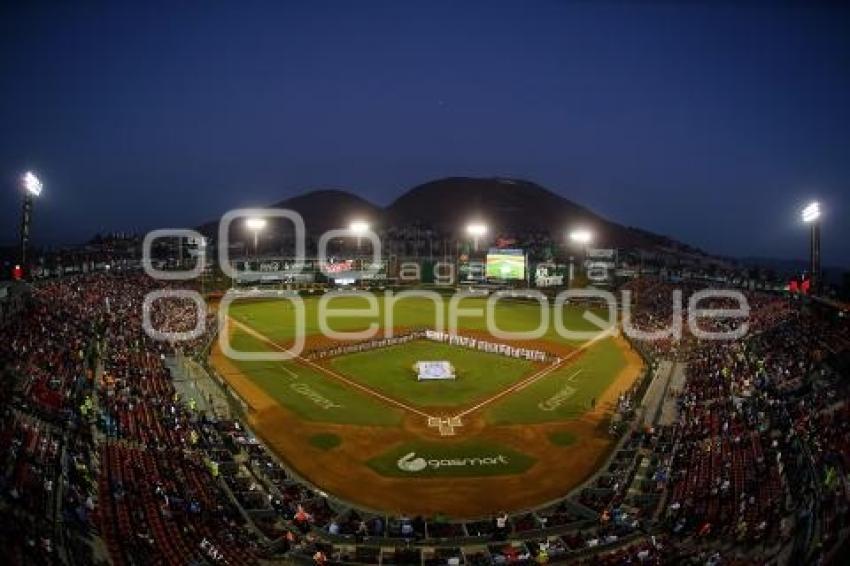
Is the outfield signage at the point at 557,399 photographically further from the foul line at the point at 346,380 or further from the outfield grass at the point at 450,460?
the foul line at the point at 346,380

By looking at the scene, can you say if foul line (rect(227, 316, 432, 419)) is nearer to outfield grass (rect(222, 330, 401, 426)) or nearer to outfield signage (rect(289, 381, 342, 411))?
outfield grass (rect(222, 330, 401, 426))

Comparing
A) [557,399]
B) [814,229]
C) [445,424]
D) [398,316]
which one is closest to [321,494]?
[445,424]

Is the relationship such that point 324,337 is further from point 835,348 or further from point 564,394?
point 835,348

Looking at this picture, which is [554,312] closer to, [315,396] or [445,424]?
[315,396]

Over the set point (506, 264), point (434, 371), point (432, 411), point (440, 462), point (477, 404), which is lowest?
point (440, 462)

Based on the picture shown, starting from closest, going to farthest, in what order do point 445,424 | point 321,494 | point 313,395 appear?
1. point 321,494
2. point 445,424
3. point 313,395

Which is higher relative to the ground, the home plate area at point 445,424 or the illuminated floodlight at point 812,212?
the illuminated floodlight at point 812,212

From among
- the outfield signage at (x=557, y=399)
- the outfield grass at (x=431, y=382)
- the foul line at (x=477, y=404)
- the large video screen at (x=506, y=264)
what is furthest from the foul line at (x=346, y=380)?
the large video screen at (x=506, y=264)
